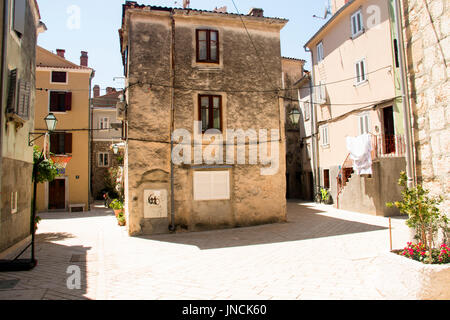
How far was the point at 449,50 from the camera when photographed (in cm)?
465

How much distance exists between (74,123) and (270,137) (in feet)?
55.8

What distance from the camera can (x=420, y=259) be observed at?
4.77 meters

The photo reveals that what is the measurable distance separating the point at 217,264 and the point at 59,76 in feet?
73.3

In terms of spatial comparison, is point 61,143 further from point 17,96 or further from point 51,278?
point 51,278

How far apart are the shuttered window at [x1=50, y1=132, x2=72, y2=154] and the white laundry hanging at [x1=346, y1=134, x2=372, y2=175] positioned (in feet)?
64.4

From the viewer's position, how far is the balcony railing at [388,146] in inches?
576

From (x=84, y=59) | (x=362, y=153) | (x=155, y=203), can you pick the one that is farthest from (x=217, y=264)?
(x=84, y=59)

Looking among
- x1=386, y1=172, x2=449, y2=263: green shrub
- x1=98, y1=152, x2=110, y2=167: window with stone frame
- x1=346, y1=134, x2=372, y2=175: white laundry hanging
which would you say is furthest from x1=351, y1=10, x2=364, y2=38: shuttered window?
x1=98, y1=152, x2=110, y2=167: window with stone frame

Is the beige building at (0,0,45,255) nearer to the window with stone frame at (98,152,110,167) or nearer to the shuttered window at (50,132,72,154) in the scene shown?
the shuttered window at (50,132,72,154)

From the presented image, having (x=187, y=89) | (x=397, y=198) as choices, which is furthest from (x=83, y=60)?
(x=397, y=198)

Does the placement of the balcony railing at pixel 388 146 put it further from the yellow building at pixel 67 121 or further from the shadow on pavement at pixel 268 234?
the yellow building at pixel 67 121

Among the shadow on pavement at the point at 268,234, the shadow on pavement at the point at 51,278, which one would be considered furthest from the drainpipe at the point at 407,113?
the shadow on pavement at the point at 51,278

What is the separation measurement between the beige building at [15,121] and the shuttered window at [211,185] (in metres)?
5.97
